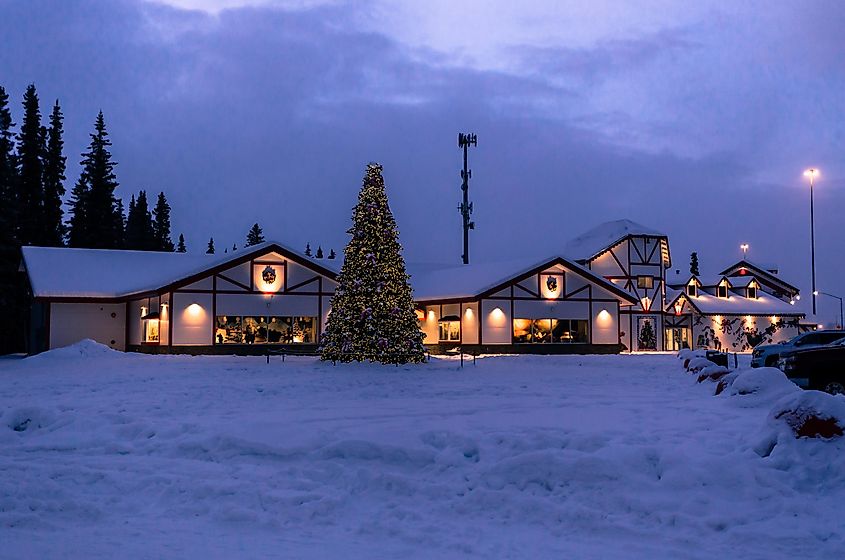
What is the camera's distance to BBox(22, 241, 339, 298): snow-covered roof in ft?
121

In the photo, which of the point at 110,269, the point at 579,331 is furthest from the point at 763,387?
Answer: the point at 110,269

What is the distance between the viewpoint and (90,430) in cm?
1216

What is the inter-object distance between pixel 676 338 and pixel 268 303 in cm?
3142

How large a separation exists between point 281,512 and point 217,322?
→ 2966 centimetres

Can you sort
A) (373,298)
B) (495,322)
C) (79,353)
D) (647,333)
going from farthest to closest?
(647,333), (495,322), (79,353), (373,298)

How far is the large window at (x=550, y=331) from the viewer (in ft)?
138

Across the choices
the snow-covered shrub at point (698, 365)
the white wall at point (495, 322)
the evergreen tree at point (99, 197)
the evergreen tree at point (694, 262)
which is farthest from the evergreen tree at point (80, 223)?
the evergreen tree at point (694, 262)

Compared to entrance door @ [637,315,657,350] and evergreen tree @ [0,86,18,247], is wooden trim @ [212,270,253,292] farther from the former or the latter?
entrance door @ [637,315,657,350]

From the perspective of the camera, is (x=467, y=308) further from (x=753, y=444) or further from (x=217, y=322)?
(x=753, y=444)

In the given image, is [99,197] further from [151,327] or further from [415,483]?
[415,483]

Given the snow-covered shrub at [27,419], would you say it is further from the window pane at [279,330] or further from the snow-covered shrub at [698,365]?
the window pane at [279,330]

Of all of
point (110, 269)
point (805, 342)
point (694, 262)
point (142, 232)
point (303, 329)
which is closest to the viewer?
point (805, 342)

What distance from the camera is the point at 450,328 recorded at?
1721 inches

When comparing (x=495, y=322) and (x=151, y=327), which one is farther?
(x=495, y=322)
